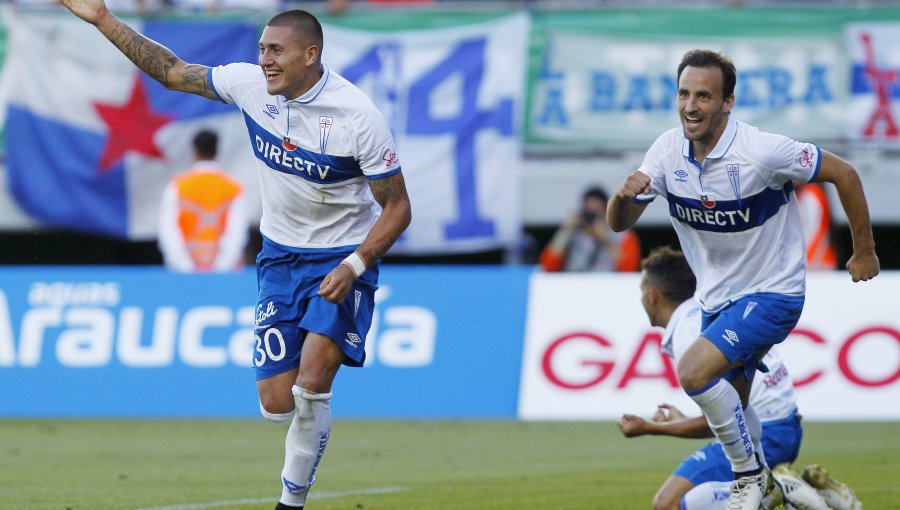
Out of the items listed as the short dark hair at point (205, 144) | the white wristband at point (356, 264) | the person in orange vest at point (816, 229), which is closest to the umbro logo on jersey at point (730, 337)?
the white wristband at point (356, 264)

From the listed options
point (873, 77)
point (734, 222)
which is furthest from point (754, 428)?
point (873, 77)

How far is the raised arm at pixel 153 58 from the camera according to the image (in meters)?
7.75

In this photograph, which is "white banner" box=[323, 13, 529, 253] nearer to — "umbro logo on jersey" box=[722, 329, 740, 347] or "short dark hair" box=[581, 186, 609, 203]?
"short dark hair" box=[581, 186, 609, 203]

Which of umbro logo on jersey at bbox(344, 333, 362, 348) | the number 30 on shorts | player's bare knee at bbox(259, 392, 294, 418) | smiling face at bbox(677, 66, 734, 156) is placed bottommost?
player's bare knee at bbox(259, 392, 294, 418)

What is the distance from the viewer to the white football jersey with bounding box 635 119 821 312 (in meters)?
7.23

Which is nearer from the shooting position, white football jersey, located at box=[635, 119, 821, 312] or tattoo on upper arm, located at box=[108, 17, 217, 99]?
white football jersey, located at box=[635, 119, 821, 312]

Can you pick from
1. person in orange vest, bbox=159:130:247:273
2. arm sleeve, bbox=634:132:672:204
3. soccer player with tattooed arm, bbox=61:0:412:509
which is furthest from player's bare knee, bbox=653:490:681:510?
person in orange vest, bbox=159:130:247:273

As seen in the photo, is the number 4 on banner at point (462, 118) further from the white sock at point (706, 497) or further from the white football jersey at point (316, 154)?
the white sock at point (706, 497)

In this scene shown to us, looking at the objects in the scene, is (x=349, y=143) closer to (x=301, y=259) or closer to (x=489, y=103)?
(x=301, y=259)

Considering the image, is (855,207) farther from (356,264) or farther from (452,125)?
(452,125)

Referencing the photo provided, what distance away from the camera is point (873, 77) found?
15.6 metres

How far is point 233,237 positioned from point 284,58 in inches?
277

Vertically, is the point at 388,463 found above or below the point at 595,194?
below

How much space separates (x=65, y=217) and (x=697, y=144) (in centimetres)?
948
